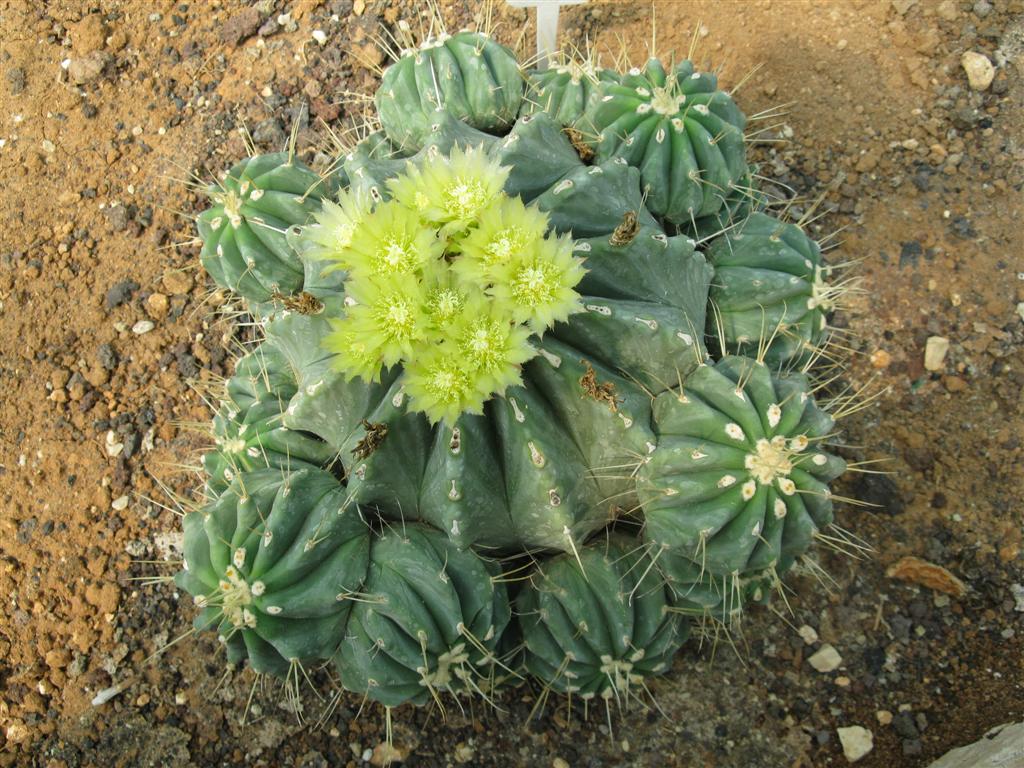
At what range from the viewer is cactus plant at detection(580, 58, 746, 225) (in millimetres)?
2703

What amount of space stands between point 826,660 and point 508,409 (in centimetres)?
183

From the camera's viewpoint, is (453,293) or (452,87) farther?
(452,87)

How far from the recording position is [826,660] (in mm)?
3164

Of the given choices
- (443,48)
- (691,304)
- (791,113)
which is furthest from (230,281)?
(791,113)

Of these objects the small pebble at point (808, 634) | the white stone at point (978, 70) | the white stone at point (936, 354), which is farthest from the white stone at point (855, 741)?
the white stone at point (978, 70)

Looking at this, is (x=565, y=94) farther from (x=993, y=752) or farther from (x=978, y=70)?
(x=993, y=752)

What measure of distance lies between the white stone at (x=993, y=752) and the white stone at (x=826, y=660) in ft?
1.43

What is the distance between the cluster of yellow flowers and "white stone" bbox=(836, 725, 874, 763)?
208cm

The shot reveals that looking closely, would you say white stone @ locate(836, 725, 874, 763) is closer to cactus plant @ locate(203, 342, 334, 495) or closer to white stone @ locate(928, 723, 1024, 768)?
white stone @ locate(928, 723, 1024, 768)

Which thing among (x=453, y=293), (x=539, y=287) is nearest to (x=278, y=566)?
(x=453, y=293)

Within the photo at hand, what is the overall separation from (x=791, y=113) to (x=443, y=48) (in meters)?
1.98

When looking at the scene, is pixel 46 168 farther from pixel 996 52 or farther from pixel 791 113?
pixel 996 52

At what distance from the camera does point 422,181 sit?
6.31 feet

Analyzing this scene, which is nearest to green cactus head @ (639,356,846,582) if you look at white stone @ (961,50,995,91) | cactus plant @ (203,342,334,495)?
cactus plant @ (203,342,334,495)
